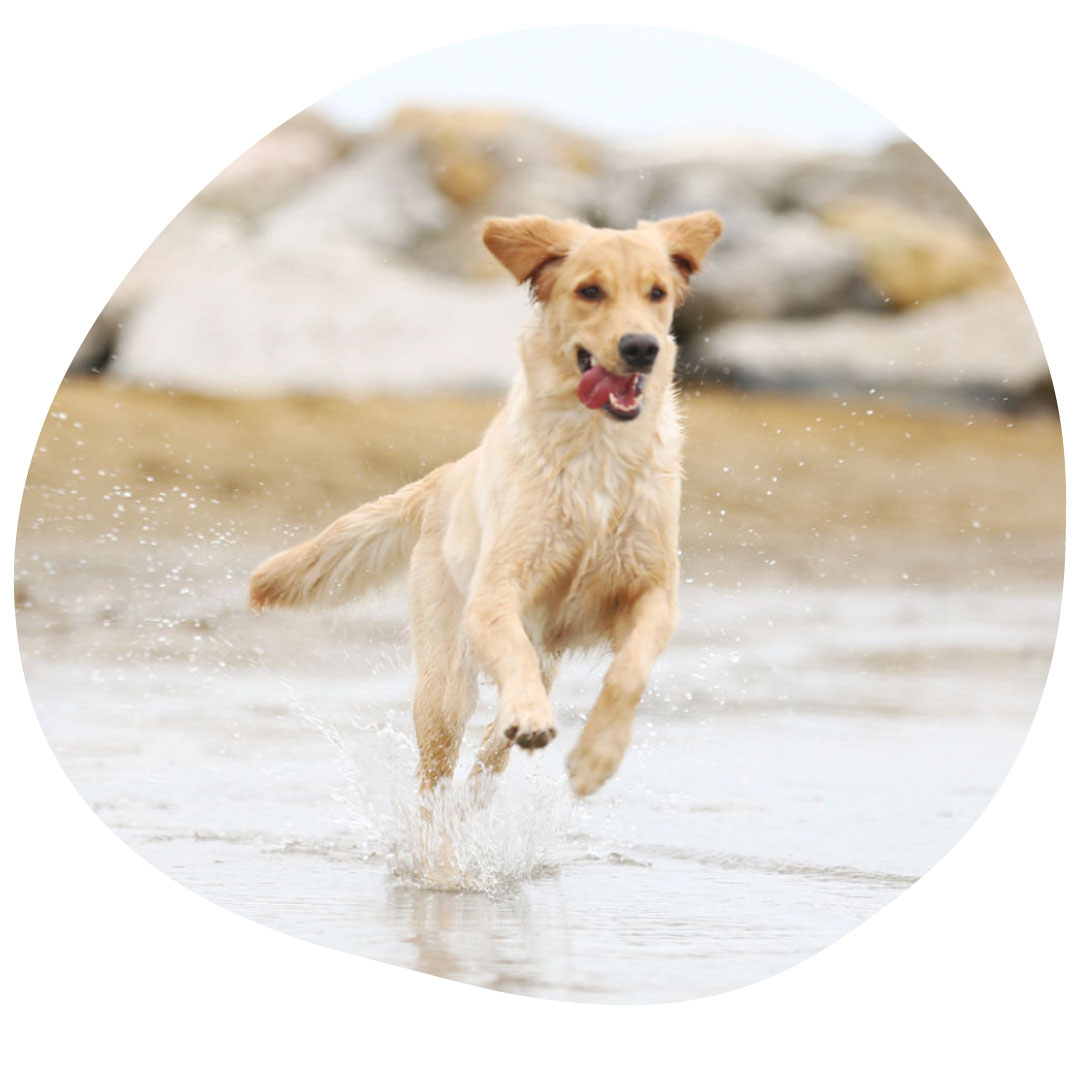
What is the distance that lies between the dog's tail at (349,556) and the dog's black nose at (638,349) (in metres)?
1.12

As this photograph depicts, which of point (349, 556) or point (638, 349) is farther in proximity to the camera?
point (349, 556)

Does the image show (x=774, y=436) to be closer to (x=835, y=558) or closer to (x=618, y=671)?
(x=835, y=558)

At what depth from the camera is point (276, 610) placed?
655 centimetres

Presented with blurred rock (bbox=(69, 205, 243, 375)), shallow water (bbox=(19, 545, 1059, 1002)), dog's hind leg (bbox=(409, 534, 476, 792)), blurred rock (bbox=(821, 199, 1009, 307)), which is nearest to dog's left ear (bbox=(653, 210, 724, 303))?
blurred rock (bbox=(821, 199, 1009, 307))

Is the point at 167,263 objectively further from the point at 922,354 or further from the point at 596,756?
the point at 922,354

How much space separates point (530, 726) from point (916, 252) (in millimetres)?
2021

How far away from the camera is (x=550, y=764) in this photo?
6672mm

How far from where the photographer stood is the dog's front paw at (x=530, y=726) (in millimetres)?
5258

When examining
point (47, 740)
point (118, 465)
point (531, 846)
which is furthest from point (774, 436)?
point (47, 740)

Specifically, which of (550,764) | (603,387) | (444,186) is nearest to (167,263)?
(444,186)

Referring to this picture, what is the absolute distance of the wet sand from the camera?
6082 millimetres

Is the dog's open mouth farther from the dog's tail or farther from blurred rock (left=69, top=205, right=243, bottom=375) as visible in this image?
blurred rock (left=69, top=205, right=243, bottom=375)

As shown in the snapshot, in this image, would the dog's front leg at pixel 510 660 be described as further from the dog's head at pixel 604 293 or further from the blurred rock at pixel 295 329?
the blurred rock at pixel 295 329

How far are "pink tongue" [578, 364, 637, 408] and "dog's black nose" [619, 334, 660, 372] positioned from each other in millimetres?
92
